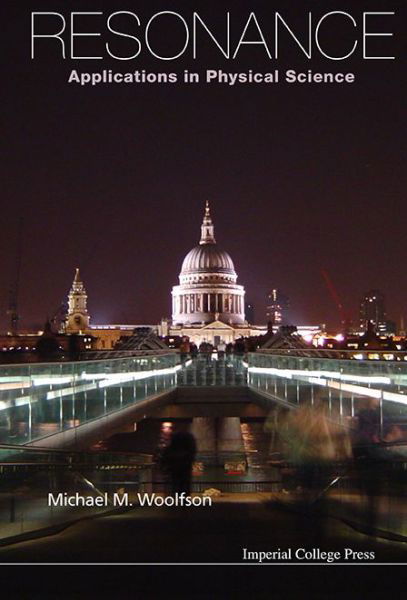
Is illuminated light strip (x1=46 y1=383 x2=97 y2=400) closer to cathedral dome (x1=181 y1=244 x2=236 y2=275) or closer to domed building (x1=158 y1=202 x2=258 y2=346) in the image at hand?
domed building (x1=158 y1=202 x2=258 y2=346)

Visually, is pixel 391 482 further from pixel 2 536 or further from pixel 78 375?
pixel 78 375

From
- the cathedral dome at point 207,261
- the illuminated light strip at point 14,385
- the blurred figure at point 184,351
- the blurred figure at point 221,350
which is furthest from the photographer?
the cathedral dome at point 207,261

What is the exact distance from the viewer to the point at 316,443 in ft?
31.2

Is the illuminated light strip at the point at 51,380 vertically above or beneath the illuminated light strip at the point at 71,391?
above

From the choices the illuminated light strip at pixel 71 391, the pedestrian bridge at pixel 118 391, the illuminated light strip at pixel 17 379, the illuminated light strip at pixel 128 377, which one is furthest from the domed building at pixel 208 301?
the illuminated light strip at pixel 17 379

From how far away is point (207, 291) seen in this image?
4855 inches

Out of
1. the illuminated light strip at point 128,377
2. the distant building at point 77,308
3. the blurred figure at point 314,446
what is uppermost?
the distant building at point 77,308

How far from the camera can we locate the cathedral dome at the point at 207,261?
124750 millimetres

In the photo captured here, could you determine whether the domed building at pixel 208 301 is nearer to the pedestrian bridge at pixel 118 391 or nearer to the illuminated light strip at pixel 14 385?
the pedestrian bridge at pixel 118 391

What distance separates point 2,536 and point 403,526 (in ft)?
8.39

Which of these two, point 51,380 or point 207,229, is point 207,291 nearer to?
point 207,229

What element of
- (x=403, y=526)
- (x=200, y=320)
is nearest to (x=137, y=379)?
(x=403, y=526)

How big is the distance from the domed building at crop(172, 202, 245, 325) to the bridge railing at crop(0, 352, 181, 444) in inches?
4227

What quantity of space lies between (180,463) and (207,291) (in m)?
117
